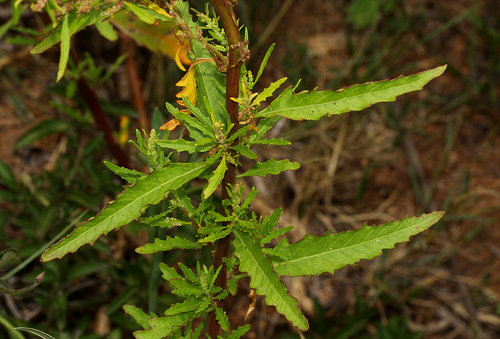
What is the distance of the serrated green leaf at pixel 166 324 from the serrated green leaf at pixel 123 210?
29cm

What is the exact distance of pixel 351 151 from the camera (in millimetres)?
2750

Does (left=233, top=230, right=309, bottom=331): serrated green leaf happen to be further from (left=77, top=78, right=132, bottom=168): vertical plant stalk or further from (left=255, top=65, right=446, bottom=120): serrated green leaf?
(left=77, top=78, right=132, bottom=168): vertical plant stalk

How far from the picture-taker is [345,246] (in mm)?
956

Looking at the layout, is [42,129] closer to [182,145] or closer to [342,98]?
[182,145]

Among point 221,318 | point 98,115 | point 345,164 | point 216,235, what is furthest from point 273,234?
point 345,164

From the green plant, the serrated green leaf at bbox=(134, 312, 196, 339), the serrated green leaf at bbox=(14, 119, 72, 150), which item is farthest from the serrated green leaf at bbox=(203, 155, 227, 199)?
the serrated green leaf at bbox=(14, 119, 72, 150)

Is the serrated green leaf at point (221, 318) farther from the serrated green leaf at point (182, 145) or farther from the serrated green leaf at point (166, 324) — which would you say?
the serrated green leaf at point (182, 145)

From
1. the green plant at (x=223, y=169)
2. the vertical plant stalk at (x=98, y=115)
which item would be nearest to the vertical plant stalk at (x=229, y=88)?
the green plant at (x=223, y=169)

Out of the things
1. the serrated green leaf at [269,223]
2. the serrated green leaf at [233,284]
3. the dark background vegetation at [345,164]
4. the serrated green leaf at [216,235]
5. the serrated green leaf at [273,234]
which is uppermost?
the serrated green leaf at [216,235]

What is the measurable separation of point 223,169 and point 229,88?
160 millimetres

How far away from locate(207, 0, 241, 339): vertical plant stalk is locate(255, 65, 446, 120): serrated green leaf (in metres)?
0.06

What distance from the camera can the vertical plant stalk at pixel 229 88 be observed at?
72 cm

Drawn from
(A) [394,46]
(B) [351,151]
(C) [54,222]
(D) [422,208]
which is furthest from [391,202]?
(C) [54,222]

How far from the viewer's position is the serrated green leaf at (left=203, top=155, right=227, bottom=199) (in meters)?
0.79
